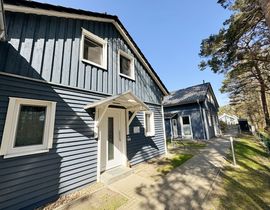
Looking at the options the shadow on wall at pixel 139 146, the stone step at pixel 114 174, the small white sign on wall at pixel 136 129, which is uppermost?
the small white sign on wall at pixel 136 129

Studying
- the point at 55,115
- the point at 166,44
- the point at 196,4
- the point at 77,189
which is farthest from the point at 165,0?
the point at 77,189

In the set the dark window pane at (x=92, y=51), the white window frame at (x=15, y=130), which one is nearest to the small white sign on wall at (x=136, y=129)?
the dark window pane at (x=92, y=51)

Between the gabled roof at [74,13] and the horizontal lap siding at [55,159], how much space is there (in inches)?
74.3

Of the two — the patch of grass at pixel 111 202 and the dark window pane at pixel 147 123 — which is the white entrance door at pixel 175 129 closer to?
the dark window pane at pixel 147 123

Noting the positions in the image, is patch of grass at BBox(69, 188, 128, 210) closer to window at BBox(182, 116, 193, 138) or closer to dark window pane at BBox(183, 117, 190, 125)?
window at BBox(182, 116, 193, 138)

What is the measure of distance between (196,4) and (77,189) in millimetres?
10032

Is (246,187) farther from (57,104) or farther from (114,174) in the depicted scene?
(57,104)

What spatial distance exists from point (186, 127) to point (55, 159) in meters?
13.2

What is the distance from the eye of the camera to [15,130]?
2.98 m

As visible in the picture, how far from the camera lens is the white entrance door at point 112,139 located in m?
4.91

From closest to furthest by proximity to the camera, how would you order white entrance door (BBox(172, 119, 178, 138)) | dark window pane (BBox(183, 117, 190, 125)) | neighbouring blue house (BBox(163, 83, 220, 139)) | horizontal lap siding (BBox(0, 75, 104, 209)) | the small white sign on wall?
horizontal lap siding (BBox(0, 75, 104, 209)) → the small white sign on wall → neighbouring blue house (BBox(163, 83, 220, 139)) → dark window pane (BBox(183, 117, 190, 125)) → white entrance door (BBox(172, 119, 178, 138))

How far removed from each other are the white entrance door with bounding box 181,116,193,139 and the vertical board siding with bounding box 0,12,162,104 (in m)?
10.5

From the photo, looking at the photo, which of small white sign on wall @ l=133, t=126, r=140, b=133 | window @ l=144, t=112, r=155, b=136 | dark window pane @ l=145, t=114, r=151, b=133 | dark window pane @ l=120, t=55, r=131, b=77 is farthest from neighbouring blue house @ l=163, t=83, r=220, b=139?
dark window pane @ l=120, t=55, r=131, b=77

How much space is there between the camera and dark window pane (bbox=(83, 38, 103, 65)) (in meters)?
4.88
